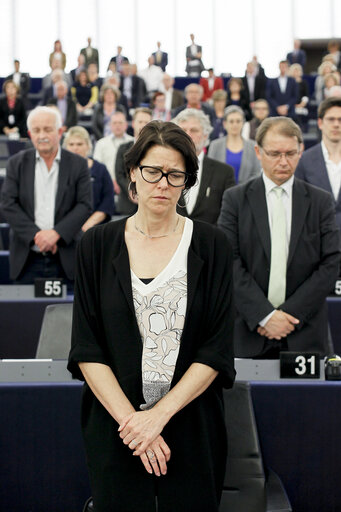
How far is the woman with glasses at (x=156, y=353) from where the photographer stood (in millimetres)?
1719

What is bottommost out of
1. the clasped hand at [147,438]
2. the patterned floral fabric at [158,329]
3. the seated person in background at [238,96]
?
the clasped hand at [147,438]

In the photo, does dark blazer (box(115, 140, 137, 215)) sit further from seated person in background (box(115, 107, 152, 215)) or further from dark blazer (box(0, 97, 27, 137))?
dark blazer (box(0, 97, 27, 137))

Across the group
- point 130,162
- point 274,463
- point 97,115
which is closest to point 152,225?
point 130,162

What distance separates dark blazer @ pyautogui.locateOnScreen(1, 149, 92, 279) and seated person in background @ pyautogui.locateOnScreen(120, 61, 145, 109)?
863 centimetres

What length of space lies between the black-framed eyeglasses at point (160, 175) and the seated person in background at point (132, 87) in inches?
423

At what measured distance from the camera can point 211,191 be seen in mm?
3861

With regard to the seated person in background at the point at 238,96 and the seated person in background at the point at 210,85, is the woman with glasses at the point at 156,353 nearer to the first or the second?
the seated person in background at the point at 238,96

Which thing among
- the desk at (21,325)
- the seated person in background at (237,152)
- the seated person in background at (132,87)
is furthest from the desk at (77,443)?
the seated person in background at (132,87)

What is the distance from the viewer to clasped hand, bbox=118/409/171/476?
5.54 ft

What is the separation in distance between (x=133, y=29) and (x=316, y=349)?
16346 millimetres

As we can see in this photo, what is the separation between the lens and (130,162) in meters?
1.79

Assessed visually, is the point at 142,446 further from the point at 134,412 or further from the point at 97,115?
the point at 97,115

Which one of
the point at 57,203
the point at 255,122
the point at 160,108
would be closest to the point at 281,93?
the point at 160,108

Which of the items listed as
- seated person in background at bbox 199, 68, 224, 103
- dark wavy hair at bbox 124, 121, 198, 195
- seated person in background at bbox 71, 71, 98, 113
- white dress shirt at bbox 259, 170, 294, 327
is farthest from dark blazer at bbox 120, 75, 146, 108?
dark wavy hair at bbox 124, 121, 198, 195
